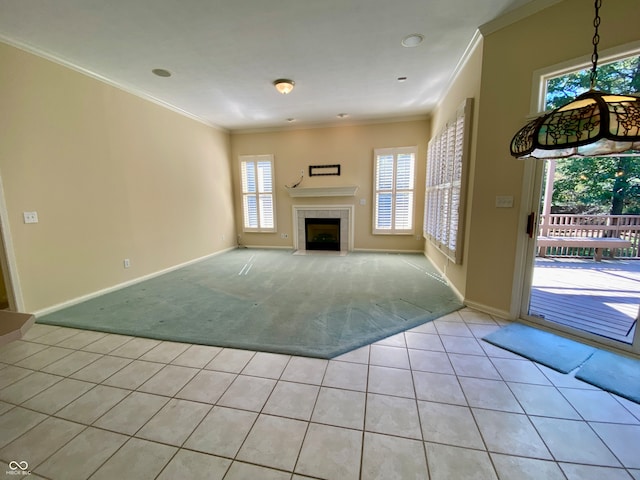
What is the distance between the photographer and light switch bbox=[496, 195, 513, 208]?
8.74 ft

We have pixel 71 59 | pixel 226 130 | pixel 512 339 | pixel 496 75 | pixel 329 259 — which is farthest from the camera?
pixel 226 130

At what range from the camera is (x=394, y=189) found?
5750 millimetres

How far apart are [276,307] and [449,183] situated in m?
2.89

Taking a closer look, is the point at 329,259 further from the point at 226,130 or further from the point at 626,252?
the point at 626,252

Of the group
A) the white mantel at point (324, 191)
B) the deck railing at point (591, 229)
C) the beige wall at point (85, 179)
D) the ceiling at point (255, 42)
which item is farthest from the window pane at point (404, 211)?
the beige wall at point (85, 179)

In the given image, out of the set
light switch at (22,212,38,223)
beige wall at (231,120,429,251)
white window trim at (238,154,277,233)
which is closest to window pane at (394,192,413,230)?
beige wall at (231,120,429,251)

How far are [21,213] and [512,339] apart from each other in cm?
512

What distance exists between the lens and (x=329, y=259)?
5523 mm

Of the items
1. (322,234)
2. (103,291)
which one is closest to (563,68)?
(322,234)

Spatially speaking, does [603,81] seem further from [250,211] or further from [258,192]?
[250,211]

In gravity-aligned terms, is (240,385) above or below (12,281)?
below

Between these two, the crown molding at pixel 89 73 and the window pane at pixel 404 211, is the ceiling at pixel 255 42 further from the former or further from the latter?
the window pane at pixel 404 211

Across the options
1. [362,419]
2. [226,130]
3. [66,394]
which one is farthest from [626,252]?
[226,130]

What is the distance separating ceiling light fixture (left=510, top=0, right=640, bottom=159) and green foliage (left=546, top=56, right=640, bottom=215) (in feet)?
4.60
